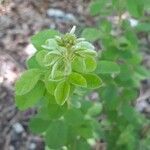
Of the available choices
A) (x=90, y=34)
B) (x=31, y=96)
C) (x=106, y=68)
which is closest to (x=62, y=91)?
(x=31, y=96)

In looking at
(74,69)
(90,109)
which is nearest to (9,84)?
(90,109)

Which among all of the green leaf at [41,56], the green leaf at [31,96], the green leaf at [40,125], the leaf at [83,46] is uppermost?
the leaf at [83,46]

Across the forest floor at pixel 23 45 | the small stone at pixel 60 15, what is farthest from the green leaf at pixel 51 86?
the small stone at pixel 60 15

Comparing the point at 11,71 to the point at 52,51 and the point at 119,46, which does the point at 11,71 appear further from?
the point at 52,51

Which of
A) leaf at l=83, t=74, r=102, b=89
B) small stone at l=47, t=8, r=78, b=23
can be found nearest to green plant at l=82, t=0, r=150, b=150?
leaf at l=83, t=74, r=102, b=89

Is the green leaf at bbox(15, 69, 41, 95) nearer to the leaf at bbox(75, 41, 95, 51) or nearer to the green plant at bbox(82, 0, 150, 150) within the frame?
the leaf at bbox(75, 41, 95, 51)

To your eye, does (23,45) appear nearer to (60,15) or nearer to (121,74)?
(60,15)

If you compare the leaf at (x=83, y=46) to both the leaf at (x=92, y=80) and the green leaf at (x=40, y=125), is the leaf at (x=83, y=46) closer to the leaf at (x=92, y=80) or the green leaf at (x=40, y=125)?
the leaf at (x=92, y=80)

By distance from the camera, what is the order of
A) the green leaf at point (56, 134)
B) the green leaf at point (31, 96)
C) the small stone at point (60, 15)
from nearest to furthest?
1. the green leaf at point (31, 96)
2. the green leaf at point (56, 134)
3. the small stone at point (60, 15)
